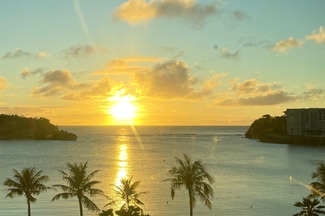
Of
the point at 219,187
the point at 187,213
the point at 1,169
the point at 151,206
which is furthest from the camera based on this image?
the point at 1,169

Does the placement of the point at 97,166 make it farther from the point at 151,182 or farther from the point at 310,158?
the point at 310,158

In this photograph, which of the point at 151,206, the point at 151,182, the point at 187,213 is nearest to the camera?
the point at 187,213

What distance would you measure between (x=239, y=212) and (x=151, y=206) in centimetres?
1586

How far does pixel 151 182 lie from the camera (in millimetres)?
114625

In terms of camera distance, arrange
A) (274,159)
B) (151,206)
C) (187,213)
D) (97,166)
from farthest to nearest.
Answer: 1. (274,159)
2. (97,166)
3. (151,206)
4. (187,213)

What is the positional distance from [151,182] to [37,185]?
69.9 meters

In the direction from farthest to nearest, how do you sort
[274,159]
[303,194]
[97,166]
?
[274,159] → [97,166] → [303,194]

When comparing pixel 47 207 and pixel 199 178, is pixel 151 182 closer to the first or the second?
pixel 47 207

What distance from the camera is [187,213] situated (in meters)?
77.4

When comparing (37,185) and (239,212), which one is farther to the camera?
(239,212)

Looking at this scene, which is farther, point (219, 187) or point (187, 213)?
point (219, 187)

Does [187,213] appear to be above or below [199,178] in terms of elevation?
below

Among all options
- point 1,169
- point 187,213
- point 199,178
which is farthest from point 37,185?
point 1,169

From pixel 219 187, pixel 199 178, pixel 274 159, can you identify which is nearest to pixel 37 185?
pixel 199 178
